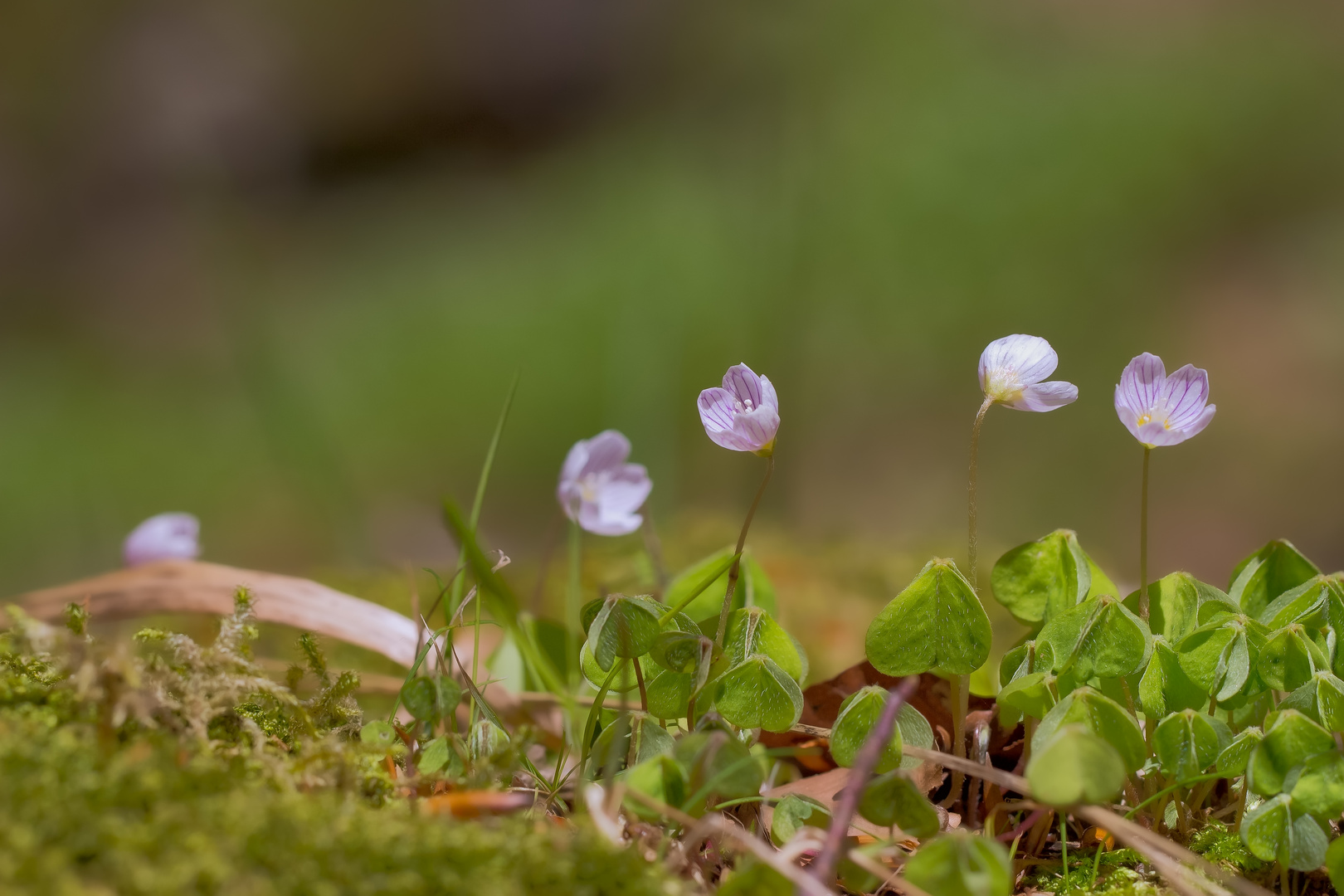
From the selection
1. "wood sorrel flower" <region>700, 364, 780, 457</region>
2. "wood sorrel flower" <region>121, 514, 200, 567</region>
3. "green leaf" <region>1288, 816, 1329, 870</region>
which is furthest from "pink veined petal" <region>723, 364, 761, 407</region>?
"wood sorrel flower" <region>121, 514, 200, 567</region>

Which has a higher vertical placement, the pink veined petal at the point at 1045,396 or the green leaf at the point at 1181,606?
the pink veined petal at the point at 1045,396

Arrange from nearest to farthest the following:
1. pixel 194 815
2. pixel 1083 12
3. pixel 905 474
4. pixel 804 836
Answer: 1. pixel 194 815
2. pixel 804 836
3. pixel 905 474
4. pixel 1083 12

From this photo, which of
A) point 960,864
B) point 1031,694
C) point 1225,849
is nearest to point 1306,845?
point 1225,849

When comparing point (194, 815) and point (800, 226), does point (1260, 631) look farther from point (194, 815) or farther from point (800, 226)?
point (800, 226)

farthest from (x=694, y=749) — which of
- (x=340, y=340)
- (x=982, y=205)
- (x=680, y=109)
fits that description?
(x=680, y=109)

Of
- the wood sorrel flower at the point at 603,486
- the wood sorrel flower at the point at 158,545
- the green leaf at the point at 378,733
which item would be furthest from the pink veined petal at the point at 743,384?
the wood sorrel flower at the point at 158,545

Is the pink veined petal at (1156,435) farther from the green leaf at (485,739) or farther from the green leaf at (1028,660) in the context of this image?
the green leaf at (485,739)
